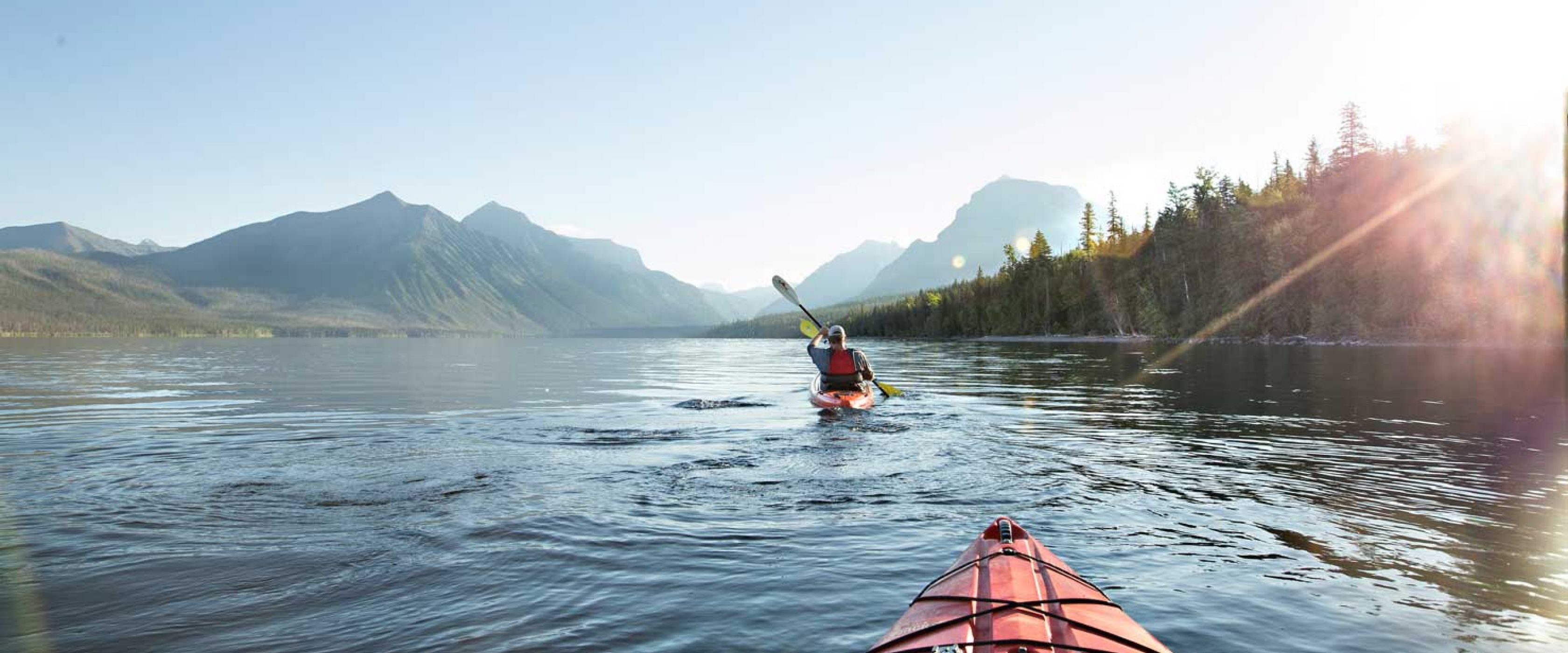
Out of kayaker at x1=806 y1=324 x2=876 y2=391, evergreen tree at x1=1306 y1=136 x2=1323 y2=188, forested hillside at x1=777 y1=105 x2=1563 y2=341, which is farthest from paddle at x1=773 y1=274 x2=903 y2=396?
evergreen tree at x1=1306 y1=136 x2=1323 y2=188

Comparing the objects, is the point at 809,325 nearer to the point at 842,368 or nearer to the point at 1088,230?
the point at 842,368

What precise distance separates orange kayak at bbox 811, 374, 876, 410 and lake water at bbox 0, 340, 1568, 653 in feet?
2.16

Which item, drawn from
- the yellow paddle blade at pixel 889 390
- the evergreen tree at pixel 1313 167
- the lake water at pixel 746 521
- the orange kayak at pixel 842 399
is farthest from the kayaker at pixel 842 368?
the evergreen tree at pixel 1313 167

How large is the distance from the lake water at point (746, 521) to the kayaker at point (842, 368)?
146 cm

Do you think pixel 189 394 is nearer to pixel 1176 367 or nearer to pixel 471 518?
pixel 471 518

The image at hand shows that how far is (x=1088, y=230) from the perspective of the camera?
166 metres

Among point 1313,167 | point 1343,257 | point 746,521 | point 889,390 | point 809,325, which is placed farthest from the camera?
point 1313,167

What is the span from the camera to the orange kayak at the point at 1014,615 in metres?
5.65

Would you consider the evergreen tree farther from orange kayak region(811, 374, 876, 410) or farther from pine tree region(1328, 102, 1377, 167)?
orange kayak region(811, 374, 876, 410)

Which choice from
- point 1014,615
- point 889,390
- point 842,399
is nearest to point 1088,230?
point 889,390

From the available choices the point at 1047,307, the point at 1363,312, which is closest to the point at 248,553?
the point at 1363,312

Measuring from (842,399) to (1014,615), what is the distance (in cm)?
2265

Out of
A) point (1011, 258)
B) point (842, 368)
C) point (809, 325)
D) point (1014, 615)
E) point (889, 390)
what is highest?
point (1011, 258)

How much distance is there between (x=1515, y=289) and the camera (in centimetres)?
7788
